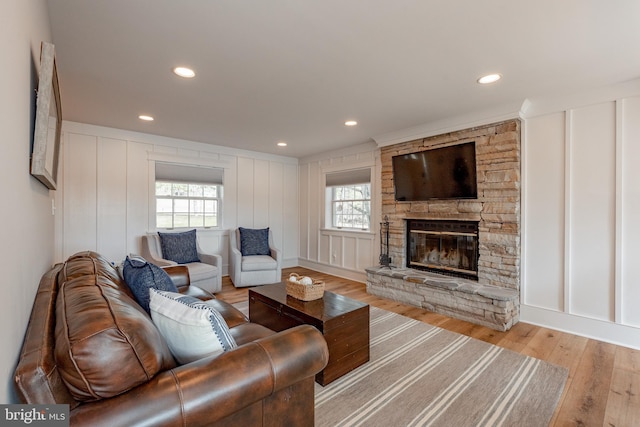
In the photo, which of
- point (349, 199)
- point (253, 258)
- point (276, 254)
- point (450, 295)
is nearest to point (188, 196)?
point (253, 258)

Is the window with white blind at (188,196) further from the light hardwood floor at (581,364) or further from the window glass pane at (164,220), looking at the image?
the light hardwood floor at (581,364)

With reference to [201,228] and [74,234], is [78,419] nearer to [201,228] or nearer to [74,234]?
[74,234]

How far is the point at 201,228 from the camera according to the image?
512 centimetres

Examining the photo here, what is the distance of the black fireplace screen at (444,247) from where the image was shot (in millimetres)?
3713

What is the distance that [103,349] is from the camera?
2.77 feet

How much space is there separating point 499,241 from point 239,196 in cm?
421

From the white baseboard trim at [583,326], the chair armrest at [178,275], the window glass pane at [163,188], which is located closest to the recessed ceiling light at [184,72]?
the chair armrest at [178,275]

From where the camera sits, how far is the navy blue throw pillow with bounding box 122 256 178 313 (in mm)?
1743

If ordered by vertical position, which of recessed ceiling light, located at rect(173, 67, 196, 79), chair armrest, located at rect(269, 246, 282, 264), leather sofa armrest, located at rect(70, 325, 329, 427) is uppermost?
recessed ceiling light, located at rect(173, 67, 196, 79)

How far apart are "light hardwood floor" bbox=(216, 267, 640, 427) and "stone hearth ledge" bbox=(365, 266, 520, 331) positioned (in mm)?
100

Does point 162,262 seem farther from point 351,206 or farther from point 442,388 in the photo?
point 442,388

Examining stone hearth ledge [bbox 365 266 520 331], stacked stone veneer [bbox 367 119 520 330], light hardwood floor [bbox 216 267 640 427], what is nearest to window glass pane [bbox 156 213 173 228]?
stone hearth ledge [bbox 365 266 520 331]

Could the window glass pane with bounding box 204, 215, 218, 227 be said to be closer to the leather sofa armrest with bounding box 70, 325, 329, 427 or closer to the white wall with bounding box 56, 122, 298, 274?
the white wall with bounding box 56, 122, 298, 274

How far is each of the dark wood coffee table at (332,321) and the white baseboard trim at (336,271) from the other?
99.0 inches
